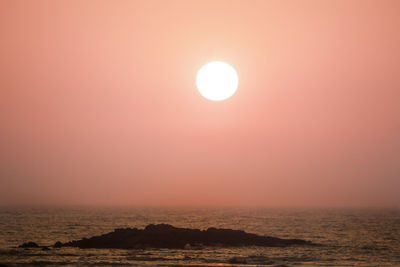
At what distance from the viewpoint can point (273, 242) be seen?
243 ft

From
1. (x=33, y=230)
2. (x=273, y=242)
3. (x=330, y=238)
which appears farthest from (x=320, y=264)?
(x=33, y=230)

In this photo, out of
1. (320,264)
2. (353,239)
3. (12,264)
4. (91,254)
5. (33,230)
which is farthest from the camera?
(33,230)

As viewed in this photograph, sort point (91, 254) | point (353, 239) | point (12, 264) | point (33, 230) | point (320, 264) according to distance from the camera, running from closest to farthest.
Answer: point (12, 264) → point (320, 264) → point (91, 254) → point (353, 239) → point (33, 230)

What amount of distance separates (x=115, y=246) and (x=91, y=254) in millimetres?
6871

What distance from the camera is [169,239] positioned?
71.1 m

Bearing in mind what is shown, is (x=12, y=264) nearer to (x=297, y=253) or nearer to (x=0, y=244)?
(x=0, y=244)

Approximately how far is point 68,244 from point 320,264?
3352 centimetres

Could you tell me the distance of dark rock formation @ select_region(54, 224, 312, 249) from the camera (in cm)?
6844

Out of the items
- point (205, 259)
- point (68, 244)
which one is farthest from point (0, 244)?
point (205, 259)

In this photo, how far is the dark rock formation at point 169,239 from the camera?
6844 cm

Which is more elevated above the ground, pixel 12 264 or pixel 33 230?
pixel 33 230

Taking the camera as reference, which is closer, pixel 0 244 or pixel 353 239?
pixel 0 244

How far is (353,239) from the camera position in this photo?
85438 millimetres

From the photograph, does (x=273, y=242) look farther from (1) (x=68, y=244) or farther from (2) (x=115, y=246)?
(1) (x=68, y=244)
